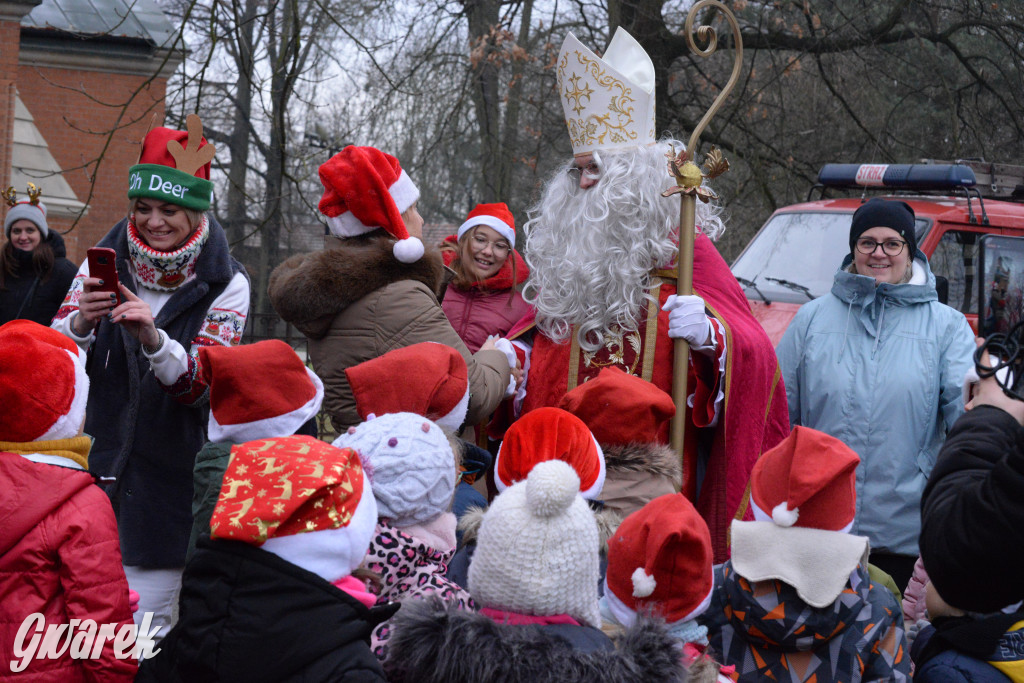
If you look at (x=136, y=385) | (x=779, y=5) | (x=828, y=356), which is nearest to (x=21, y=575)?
(x=136, y=385)

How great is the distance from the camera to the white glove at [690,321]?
3668 millimetres

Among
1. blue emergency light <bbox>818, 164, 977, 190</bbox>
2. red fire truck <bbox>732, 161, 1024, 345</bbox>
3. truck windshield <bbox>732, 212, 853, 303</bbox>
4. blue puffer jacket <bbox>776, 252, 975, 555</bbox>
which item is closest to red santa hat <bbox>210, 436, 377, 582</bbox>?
blue puffer jacket <bbox>776, 252, 975, 555</bbox>

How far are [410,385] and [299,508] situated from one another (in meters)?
0.87

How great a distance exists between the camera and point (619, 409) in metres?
3.06

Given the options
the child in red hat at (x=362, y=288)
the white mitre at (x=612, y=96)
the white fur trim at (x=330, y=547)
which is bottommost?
the white fur trim at (x=330, y=547)

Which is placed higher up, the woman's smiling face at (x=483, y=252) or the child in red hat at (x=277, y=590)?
the woman's smiling face at (x=483, y=252)

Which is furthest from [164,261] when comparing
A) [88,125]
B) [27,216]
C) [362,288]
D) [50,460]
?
[88,125]

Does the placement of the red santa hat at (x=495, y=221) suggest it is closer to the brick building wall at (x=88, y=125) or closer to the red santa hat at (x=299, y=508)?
the red santa hat at (x=299, y=508)

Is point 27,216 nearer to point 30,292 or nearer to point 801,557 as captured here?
point 30,292

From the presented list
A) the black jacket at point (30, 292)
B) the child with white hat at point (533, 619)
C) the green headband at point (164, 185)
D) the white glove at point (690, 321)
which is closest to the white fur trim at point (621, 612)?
the child with white hat at point (533, 619)

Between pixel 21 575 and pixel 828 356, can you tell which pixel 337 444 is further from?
pixel 828 356

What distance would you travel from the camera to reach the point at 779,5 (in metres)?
9.06

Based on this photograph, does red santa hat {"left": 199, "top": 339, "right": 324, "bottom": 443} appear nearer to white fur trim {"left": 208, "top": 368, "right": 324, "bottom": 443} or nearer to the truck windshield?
A: white fur trim {"left": 208, "top": 368, "right": 324, "bottom": 443}

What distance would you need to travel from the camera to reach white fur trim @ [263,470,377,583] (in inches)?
78.9
